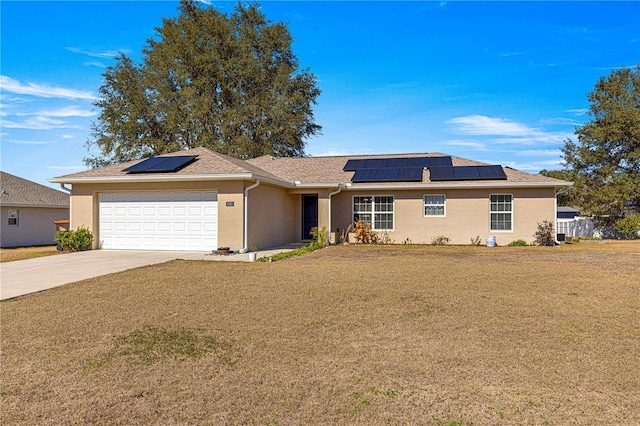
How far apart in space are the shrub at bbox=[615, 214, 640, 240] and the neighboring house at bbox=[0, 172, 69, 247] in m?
32.4

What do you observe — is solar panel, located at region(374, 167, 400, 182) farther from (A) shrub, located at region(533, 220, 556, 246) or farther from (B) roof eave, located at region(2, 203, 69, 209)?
(B) roof eave, located at region(2, 203, 69, 209)

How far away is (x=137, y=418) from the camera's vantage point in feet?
11.0

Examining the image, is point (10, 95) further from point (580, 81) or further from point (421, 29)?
point (580, 81)

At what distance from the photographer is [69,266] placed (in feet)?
39.4

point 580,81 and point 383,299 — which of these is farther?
point 580,81

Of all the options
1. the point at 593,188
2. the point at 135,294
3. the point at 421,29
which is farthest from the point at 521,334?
the point at 593,188

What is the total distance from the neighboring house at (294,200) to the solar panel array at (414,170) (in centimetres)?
5

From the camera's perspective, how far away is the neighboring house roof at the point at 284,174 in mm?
15656

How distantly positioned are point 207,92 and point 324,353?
101 feet

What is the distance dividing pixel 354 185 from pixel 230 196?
6.54 m

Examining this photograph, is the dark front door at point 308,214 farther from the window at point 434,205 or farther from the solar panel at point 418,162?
the window at point 434,205

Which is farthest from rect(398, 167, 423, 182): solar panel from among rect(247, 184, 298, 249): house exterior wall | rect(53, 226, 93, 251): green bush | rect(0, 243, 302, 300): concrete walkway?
rect(53, 226, 93, 251): green bush

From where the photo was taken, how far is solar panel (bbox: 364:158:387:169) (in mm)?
21755

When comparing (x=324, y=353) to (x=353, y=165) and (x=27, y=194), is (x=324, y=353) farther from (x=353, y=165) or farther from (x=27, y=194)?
(x=27, y=194)
